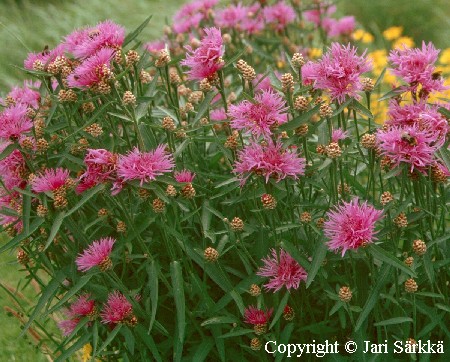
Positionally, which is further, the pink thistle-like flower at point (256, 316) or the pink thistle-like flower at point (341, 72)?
the pink thistle-like flower at point (256, 316)

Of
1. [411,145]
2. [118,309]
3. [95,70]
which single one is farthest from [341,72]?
[118,309]

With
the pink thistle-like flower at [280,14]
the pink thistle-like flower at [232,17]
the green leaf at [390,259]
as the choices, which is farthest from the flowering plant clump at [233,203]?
the pink thistle-like flower at [280,14]

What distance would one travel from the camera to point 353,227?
1.75 metres

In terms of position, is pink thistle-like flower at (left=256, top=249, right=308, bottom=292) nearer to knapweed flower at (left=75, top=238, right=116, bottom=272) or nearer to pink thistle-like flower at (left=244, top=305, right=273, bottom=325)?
Result: pink thistle-like flower at (left=244, top=305, right=273, bottom=325)

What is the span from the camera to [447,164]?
5.84ft

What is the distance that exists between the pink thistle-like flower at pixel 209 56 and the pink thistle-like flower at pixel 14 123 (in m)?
0.47

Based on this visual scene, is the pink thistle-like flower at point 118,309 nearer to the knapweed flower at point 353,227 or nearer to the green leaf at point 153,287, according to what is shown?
the green leaf at point 153,287

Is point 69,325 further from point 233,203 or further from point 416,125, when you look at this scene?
point 416,125

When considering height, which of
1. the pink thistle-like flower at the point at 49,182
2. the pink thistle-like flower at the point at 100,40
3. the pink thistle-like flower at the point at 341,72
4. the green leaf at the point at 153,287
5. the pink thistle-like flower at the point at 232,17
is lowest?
the green leaf at the point at 153,287

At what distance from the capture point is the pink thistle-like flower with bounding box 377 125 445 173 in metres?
1.73

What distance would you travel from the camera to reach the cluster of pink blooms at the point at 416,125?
68.3 inches

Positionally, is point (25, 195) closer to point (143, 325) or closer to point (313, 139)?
point (143, 325)

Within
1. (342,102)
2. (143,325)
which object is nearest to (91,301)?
(143,325)

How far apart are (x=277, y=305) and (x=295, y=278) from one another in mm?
125
